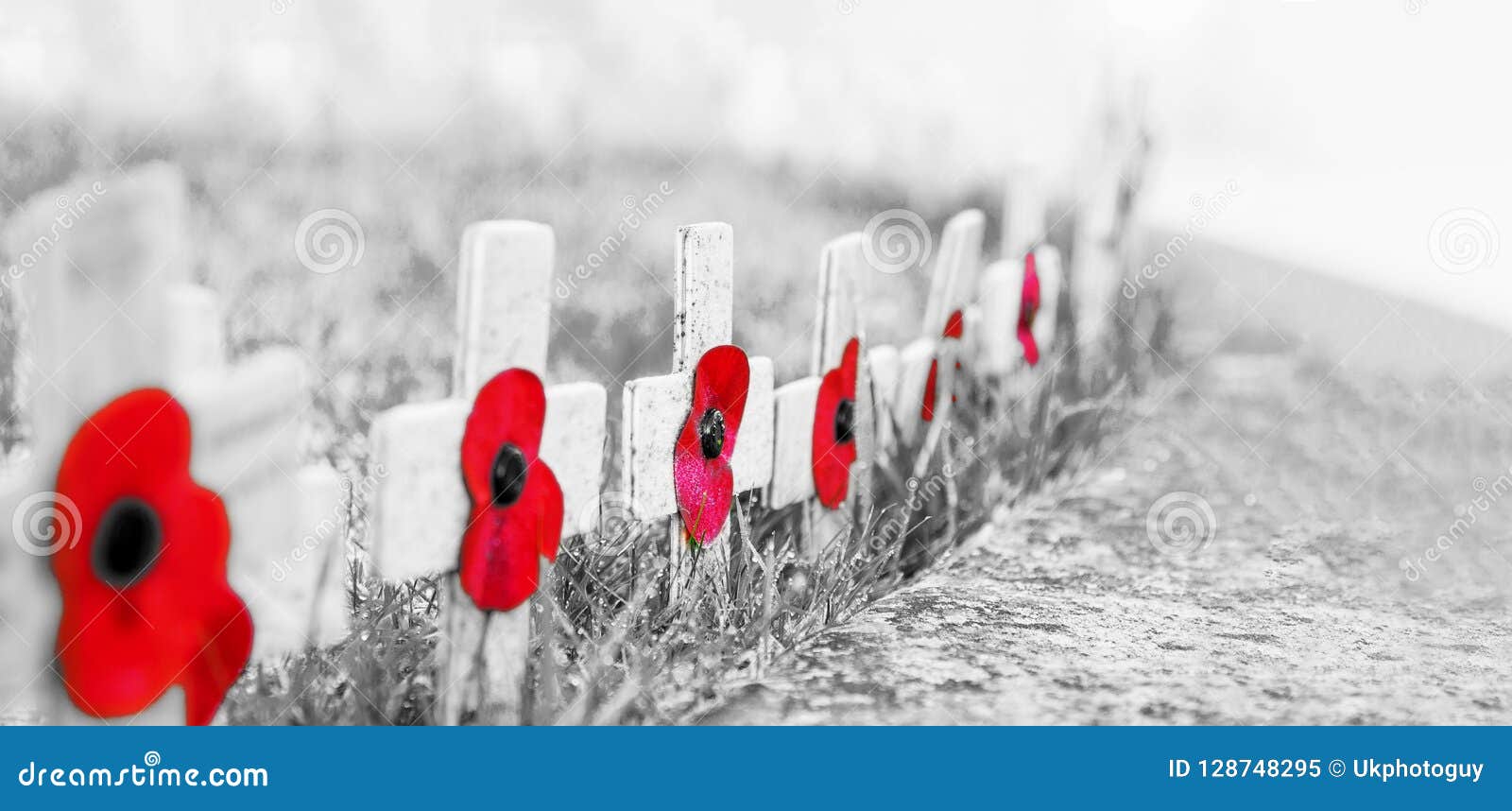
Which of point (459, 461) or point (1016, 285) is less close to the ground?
point (1016, 285)

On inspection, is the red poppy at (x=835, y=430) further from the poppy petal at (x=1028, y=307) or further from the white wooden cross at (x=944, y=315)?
the poppy petal at (x=1028, y=307)

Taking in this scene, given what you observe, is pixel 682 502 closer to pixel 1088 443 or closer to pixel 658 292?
pixel 1088 443

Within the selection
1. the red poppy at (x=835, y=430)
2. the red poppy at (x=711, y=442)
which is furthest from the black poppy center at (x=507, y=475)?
the red poppy at (x=835, y=430)

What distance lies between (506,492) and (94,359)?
0.52 metres

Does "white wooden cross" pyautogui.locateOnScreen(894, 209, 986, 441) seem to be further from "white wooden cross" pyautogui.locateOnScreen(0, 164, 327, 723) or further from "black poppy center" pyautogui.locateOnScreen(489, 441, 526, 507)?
"white wooden cross" pyautogui.locateOnScreen(0, 164, 327, 723)

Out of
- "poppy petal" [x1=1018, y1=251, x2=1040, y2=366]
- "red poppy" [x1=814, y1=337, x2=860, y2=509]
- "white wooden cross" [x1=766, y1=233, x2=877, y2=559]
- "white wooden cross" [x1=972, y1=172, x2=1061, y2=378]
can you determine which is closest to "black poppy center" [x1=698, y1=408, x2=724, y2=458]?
"white wooden cross" [x1=766, y1=233, x2=877, y2=559]

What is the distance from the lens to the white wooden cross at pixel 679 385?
2059 millimetres

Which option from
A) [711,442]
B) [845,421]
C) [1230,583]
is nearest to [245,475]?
[711,442]

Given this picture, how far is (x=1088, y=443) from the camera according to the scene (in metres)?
3.86

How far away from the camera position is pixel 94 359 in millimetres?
1511

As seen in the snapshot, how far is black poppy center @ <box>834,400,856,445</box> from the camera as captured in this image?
2668 millimetres

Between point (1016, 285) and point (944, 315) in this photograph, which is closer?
point (944, 315)

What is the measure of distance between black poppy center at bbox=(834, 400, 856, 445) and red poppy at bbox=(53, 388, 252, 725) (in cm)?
132

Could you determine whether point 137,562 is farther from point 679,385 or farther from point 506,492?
point 679,385
